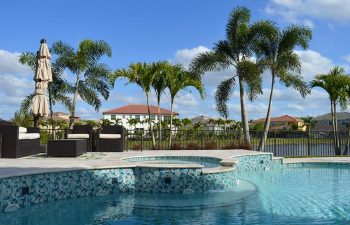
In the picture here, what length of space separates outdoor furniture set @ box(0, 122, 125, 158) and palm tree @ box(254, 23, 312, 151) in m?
7.75

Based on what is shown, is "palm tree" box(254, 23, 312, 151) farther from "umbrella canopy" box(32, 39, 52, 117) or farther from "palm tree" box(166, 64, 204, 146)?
"umbrella canopy" box(32, 39, 52, 117)

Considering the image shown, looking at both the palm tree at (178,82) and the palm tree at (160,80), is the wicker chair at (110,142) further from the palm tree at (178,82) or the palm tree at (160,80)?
the palm tree at (160,80)

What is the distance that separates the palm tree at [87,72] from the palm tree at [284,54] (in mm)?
8588

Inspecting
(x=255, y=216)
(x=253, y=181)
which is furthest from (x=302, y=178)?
(x=255, y=216)

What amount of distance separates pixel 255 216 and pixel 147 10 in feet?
35.2

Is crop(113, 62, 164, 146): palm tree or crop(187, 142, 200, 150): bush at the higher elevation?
crop(113, 62, 164, 146): palm tree

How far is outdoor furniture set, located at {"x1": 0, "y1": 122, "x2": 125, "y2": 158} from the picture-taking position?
8.96 m

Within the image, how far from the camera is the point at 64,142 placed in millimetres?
9531

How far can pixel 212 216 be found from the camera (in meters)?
5.45

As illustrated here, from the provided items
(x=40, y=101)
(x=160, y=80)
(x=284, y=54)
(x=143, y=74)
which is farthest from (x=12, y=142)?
(x=284, y=54)

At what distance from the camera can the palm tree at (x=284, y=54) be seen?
55.8ft

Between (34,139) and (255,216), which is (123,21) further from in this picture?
(255,216)

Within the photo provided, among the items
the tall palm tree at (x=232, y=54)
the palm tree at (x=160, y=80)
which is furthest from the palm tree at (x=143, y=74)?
the tall palm tree at (x=232, y=54)

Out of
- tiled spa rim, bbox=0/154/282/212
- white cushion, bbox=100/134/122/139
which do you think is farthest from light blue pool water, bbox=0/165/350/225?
white cushion, bbox=100/134/122/139
